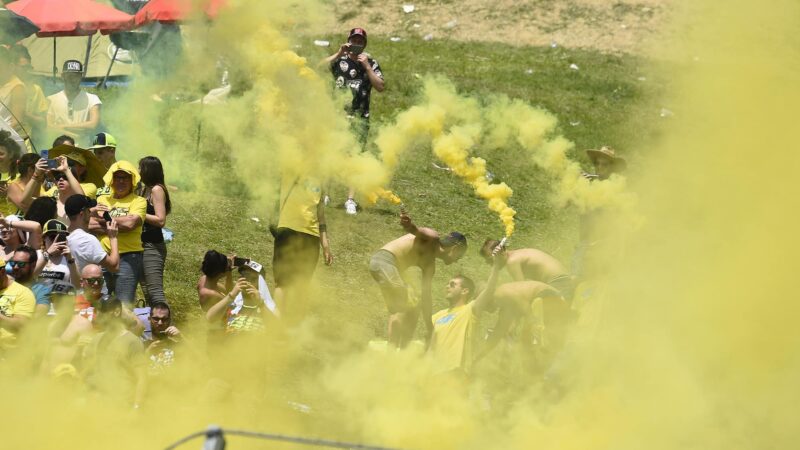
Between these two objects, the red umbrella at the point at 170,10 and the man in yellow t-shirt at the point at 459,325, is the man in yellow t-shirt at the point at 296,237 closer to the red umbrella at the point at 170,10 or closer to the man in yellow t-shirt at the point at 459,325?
the man in yellow t-shirt at the point at 459,325

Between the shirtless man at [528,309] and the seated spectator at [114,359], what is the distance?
2.92 metres

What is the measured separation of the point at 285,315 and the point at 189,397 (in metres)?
1.24

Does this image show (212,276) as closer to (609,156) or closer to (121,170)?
(121,170)

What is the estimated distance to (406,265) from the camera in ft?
29.2

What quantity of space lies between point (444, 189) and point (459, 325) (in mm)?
5340

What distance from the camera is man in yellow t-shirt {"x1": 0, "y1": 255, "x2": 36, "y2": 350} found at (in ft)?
24.5

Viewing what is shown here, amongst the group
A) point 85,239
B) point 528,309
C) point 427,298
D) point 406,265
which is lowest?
point 528,309

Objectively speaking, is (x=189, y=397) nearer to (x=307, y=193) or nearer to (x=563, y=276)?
(x=307, y=193)

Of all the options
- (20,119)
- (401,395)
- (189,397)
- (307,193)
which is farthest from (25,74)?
(401,395)

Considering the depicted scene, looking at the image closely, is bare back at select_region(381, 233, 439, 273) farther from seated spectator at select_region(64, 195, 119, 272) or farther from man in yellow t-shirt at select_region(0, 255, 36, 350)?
man in yellow t-shirt at select_region(0, 255, 36, 350)

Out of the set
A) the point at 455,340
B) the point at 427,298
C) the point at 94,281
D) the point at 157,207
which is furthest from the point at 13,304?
the point at 455,340

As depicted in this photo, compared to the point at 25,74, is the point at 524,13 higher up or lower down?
lower down

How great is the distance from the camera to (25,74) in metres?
11.2

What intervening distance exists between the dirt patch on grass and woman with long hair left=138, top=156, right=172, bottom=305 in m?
13.8
